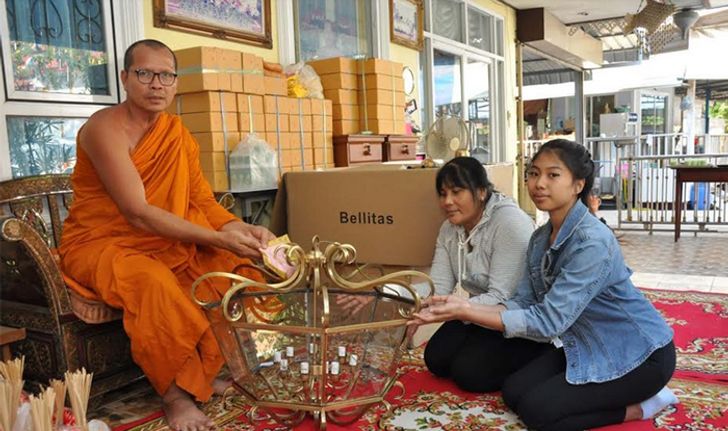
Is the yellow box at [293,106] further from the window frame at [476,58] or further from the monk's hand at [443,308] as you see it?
the window frame at [476,58]

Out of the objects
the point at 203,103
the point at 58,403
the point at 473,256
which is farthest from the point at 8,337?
the point at 473,256

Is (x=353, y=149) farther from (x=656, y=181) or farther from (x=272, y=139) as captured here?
(x=656, y=181)

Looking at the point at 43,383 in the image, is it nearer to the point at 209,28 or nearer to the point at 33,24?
the point at 33,24

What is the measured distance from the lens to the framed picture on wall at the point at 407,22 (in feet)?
17.1

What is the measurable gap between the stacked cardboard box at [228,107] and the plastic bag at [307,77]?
27 centimetres

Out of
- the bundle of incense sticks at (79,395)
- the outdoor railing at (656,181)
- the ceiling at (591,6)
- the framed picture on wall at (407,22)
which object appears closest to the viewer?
the bundle of incense sticks at (79,395)

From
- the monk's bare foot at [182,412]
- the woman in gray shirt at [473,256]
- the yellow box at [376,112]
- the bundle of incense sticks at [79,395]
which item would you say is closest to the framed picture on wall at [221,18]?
the yellow box at [376,112]

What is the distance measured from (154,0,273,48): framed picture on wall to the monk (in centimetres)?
108

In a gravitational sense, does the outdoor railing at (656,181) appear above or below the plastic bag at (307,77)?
below

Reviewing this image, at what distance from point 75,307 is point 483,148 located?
6199 millimetres

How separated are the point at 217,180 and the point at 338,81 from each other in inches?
48.8

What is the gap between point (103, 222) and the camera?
7.30 feet

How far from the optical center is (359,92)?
A: 4.11m

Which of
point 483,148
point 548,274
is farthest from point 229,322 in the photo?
point 483,148
